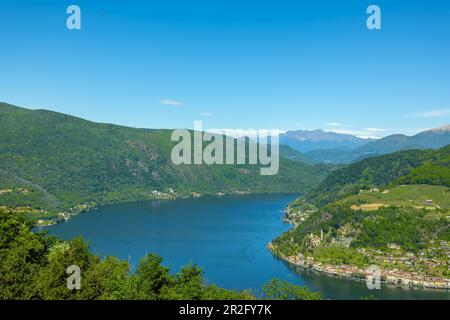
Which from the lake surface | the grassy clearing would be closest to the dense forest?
the lake surface

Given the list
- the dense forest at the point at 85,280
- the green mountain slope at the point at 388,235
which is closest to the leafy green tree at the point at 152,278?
the dense forest at the point at 85,280

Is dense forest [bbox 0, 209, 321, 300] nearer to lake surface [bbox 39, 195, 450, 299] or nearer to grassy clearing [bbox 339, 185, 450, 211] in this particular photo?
lake surface [bbox 39, 195, 450, 299]

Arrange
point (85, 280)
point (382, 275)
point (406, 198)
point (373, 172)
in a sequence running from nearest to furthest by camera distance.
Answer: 1. point (85, 280)
2. point (382, 275)
3. point (406, 198)
4. point (373, 172)

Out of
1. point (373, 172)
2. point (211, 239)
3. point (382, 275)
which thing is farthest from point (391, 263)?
point (373, 172)

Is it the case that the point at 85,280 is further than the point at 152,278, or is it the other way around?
the point at 152,278

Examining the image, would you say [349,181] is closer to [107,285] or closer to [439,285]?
[439,285]

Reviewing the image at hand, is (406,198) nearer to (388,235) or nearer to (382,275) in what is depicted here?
(388,235)

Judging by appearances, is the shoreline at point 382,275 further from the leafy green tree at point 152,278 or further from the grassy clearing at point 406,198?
the leafy green tree at point 152,278

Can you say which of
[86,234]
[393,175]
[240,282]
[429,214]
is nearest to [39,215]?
[86,234]

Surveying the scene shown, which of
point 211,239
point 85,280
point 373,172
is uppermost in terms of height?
point 373,172
